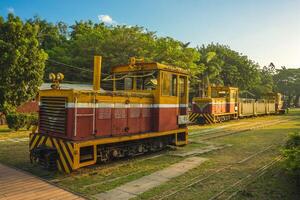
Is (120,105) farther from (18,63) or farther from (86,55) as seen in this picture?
(86,55)

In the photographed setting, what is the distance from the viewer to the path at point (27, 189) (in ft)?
21.6

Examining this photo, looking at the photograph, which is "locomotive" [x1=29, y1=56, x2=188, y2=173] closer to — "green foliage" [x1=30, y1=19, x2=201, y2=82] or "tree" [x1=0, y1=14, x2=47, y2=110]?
"tree" [x1=0, y1=14, x2=47, y2=110]

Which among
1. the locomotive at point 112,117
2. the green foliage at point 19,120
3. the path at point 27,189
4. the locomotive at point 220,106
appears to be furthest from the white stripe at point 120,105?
the locomotive at point 220,106

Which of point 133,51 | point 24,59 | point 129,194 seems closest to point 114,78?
point 129,194

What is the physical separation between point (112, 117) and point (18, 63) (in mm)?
11182

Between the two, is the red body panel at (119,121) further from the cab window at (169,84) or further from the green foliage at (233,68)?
the green foliage at (233,68)

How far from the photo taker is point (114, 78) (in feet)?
38.7

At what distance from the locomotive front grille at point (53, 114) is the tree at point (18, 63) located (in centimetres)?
967

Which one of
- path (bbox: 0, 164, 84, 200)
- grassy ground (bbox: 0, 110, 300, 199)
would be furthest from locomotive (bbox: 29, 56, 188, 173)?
path (bbox: 0, 164, 84, 200)

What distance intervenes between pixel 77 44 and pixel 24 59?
612 inches

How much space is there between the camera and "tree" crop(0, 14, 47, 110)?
702 inches

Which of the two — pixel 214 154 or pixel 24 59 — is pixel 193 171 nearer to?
pixel 214 154

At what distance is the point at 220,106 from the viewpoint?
25750 millimetres

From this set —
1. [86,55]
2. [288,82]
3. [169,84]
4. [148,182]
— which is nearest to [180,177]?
[148,182]
